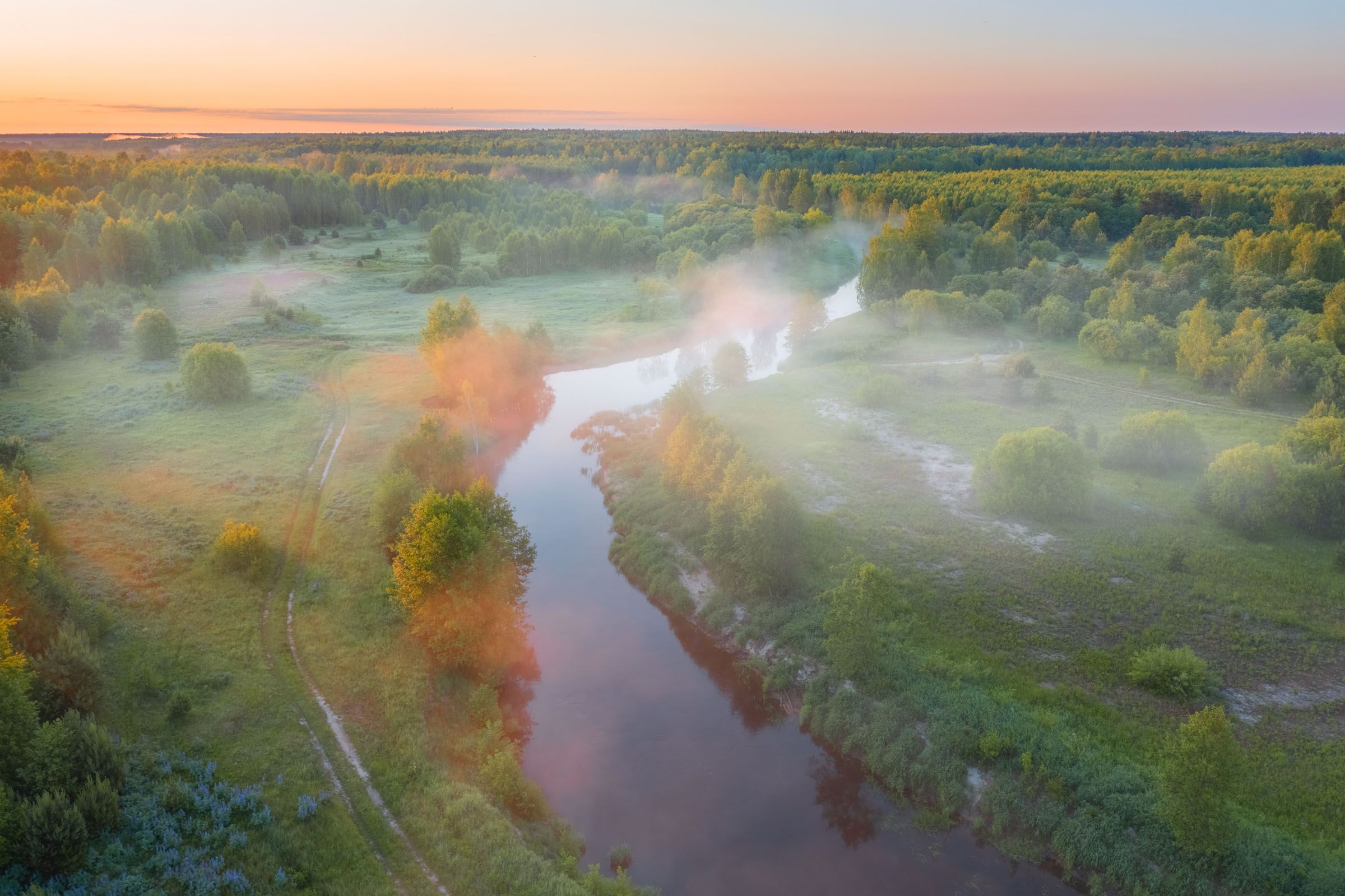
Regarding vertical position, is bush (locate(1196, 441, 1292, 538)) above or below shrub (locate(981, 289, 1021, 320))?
below

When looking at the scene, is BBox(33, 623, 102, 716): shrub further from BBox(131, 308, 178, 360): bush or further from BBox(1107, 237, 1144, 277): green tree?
BBox(1107, 237, 1144, 277): green tree

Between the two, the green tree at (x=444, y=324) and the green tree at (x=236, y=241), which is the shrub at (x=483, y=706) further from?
the green tree at (x=236, y=241)

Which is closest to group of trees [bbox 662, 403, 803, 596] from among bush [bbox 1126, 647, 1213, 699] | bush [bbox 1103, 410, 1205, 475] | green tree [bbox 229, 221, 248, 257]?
bush [bbox 1126, 647, 1213, 699]

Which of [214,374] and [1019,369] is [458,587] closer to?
[214,374]

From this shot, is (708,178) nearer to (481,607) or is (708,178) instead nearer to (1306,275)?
(1306,275)

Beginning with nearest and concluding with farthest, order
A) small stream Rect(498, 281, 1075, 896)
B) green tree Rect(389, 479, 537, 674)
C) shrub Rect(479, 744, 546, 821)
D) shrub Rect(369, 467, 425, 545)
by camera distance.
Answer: small stream Rect(498, 281, 1075, 896) < shrub Rect(479, 744, 546, 821) < green tree Rect(389, 479, 537, 674) < shrub Rect(369, 467, 425, 545)

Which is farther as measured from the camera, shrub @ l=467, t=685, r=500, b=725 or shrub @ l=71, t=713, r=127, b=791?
shrub @ l=467, t=685, r=500, b=725

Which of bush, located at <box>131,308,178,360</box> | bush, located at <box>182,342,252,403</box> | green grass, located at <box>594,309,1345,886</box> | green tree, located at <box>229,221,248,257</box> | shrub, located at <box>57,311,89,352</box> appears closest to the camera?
green grass, located at <box>594,309,1345,886</box>

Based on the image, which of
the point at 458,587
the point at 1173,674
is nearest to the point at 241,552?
the point at 458,587

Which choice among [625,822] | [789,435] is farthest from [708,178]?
[625,822]
